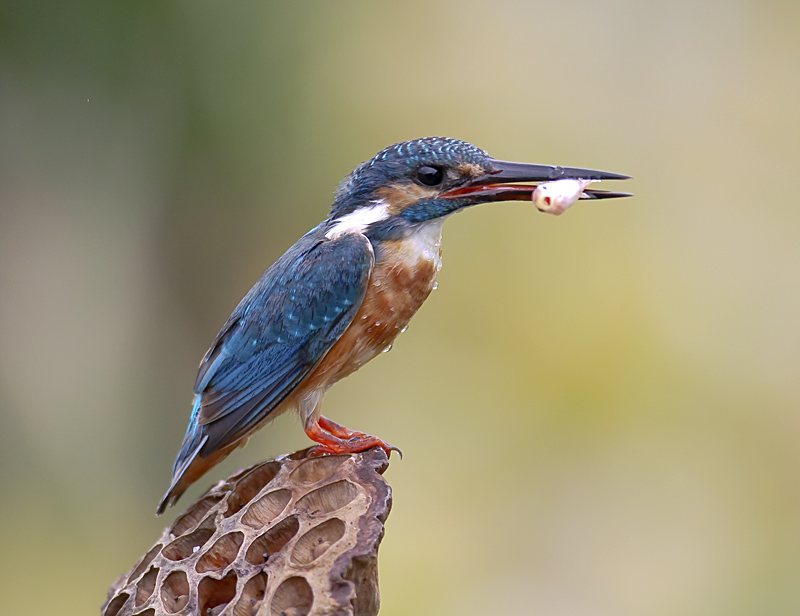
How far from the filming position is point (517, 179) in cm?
192

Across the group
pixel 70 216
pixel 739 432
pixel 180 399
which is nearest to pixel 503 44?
pixel 739 432

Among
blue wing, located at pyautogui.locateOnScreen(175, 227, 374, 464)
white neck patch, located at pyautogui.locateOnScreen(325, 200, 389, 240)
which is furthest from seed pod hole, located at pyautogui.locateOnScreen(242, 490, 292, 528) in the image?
white neck patch, located at pyautogui.locateOnScreen(325, 200, 389, 240)

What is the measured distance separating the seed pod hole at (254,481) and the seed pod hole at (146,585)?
24 centimetres

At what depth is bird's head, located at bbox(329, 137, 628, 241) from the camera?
1.93 meters

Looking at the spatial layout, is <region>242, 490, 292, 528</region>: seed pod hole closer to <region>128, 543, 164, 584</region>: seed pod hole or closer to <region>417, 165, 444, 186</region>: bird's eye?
<region>128, 543, 164, 584</region>: seed pod hole

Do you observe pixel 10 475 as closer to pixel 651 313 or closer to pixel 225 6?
pixel 225 6

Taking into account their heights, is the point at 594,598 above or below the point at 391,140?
below

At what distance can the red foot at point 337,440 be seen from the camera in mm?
1869

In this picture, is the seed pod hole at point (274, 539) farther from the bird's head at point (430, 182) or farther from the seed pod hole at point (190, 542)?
the bird's head at point (430, 182)

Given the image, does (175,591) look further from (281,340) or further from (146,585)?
(281,340)

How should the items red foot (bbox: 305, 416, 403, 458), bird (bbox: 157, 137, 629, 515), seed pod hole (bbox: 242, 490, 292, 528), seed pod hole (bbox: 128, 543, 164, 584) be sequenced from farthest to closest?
bird (bbox: 157, 137, 629, 515) < red foot (bbox: 305, 416, 403, 458) < seed pod hole (bbox: 128, 543, 164, 584) < seed pod hole (bbox: 242, 490, 292, 528)

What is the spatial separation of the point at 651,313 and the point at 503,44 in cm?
145

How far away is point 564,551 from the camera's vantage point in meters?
3.68

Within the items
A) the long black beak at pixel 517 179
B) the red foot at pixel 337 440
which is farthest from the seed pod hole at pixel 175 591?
the long black beak at pixel 517 179
